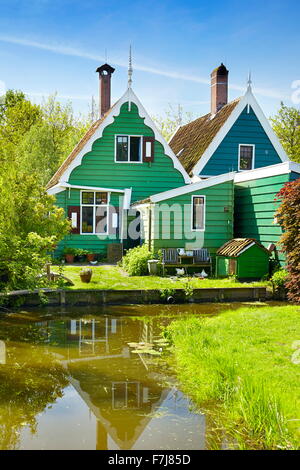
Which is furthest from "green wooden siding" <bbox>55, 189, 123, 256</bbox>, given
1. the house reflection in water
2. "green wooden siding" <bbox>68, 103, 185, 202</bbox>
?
the house reflection in water

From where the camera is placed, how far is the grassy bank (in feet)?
16.4

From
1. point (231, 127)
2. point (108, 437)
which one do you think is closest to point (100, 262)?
point (231, 127)

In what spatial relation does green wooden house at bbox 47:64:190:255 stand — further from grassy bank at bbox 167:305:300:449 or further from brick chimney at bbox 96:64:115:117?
grassy bank at bbox 167:305:300:449

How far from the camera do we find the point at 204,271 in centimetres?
1697

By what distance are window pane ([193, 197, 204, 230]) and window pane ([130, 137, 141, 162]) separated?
4.57m

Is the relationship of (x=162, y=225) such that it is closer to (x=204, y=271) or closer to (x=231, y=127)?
(x=204, y=271)

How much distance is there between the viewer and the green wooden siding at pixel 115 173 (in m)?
20.0

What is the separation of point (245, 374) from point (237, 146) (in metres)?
16.9

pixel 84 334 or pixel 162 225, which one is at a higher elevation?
pixel 162 225

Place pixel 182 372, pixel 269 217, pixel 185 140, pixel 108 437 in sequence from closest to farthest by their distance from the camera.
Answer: pixel 108 437, pixel 182 372, pixel 269 217, pixel 185 140

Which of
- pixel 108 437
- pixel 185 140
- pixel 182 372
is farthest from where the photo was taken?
pixel 185 140

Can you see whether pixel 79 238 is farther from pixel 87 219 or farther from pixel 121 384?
pixel 121 384

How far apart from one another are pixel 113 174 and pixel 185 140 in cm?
728

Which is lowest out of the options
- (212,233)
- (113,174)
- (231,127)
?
(212,233)
